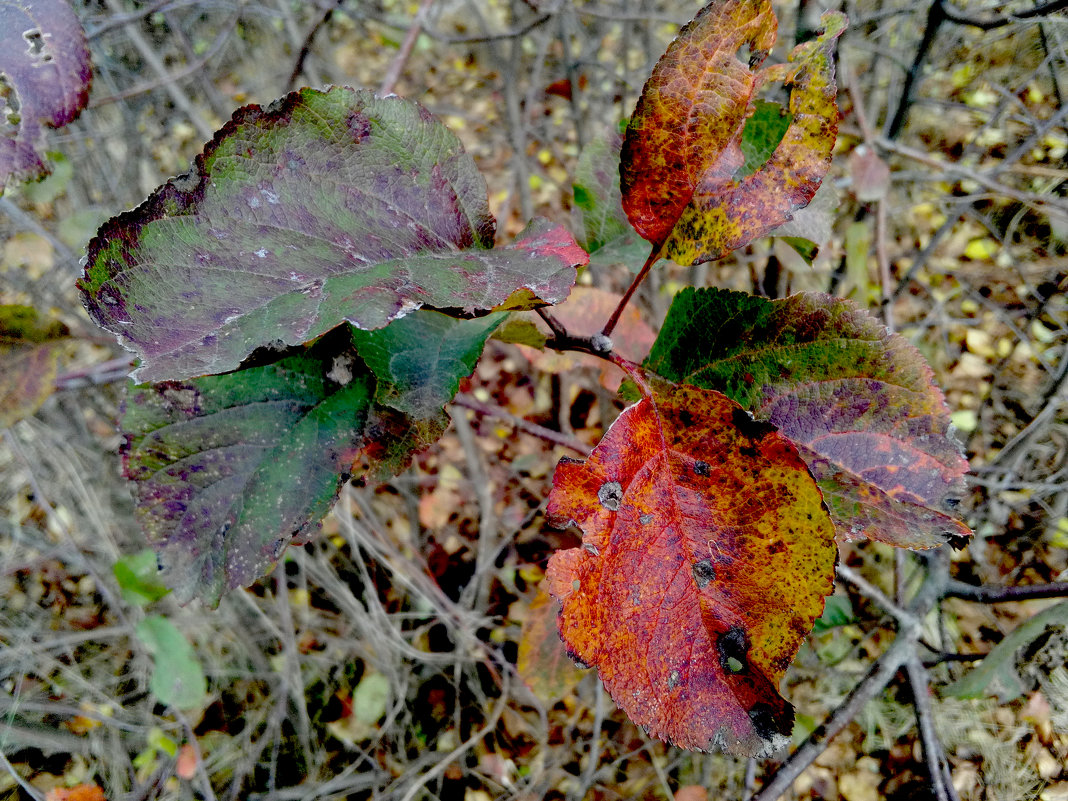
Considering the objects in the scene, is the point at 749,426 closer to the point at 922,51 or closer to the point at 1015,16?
the point at 1015,16

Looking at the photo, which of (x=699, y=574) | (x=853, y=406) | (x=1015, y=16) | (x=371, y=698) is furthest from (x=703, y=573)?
(x=371, y=698)

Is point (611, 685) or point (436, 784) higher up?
point (611, 685)

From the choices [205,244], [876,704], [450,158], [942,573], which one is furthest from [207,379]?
[876,704]

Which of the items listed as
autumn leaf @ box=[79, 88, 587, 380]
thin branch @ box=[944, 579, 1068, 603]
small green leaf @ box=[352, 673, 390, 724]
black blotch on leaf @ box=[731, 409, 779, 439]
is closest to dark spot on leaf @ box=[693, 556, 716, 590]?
black blotch on leaf @ box=[731, 409, 779, 439]

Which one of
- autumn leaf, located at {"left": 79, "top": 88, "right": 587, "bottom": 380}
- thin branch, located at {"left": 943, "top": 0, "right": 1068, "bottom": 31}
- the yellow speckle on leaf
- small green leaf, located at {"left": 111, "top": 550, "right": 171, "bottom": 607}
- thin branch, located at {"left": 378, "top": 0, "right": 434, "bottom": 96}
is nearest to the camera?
autumn leaf, located at {"left": 79, "top": 88, "right": 587, "bottom": 380}

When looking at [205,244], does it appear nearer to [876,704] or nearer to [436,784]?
[436,784]

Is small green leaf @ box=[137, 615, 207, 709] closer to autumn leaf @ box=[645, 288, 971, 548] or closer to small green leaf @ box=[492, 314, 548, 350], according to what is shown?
small green leaf @ box=[492, 314, 548, 350]
